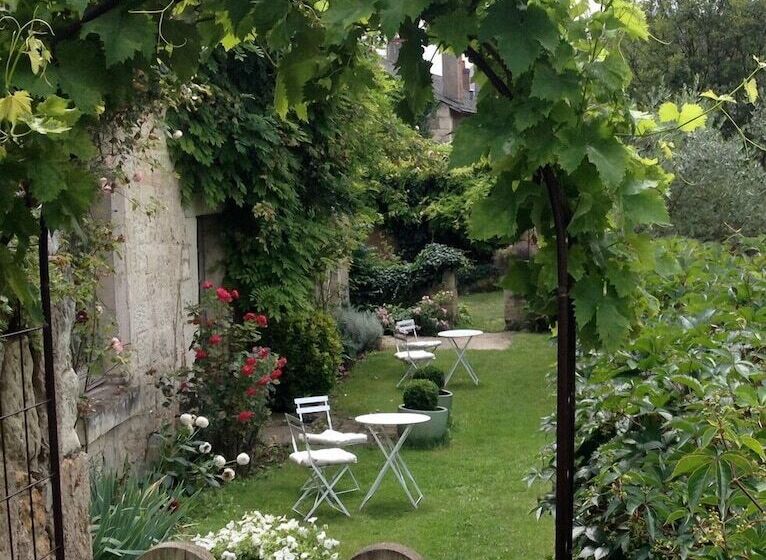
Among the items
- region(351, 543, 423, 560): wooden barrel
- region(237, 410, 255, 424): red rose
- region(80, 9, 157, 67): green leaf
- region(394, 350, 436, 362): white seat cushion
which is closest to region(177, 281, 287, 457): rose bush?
region(237, 410, 255, 424): red rose

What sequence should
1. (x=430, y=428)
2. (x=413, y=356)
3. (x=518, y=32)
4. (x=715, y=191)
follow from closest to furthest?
(x=518, y=32) → (x=430, y=428) → (x=715, y=191) → (x=413, y=356)

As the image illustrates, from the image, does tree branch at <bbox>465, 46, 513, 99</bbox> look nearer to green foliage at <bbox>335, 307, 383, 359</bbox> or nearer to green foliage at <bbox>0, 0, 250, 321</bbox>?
green foliage at <bbox>0, 0, 250, 321</bbox>

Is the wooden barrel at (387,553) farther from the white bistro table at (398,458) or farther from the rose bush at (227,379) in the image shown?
the rose bush at (227,379)

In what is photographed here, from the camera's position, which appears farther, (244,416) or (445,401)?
(445,401)

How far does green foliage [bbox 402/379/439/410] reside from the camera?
8234 millimetres

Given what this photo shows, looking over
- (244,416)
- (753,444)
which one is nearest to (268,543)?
(753,444)

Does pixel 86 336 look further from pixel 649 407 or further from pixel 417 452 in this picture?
pixel 649 407

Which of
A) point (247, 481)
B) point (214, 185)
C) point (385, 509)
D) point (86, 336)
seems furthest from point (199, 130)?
point (385, 509)

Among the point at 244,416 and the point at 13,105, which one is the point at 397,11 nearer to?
the point at 13,105

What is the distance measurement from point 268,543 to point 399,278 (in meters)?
12.2

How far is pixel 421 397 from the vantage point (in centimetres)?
822

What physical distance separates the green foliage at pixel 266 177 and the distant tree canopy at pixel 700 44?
22.9 ft

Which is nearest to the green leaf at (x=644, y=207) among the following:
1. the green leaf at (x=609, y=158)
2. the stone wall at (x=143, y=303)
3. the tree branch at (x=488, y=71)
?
the green leaf at (x=609, y=158)

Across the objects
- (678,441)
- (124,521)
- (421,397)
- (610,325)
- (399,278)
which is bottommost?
(421,397)
